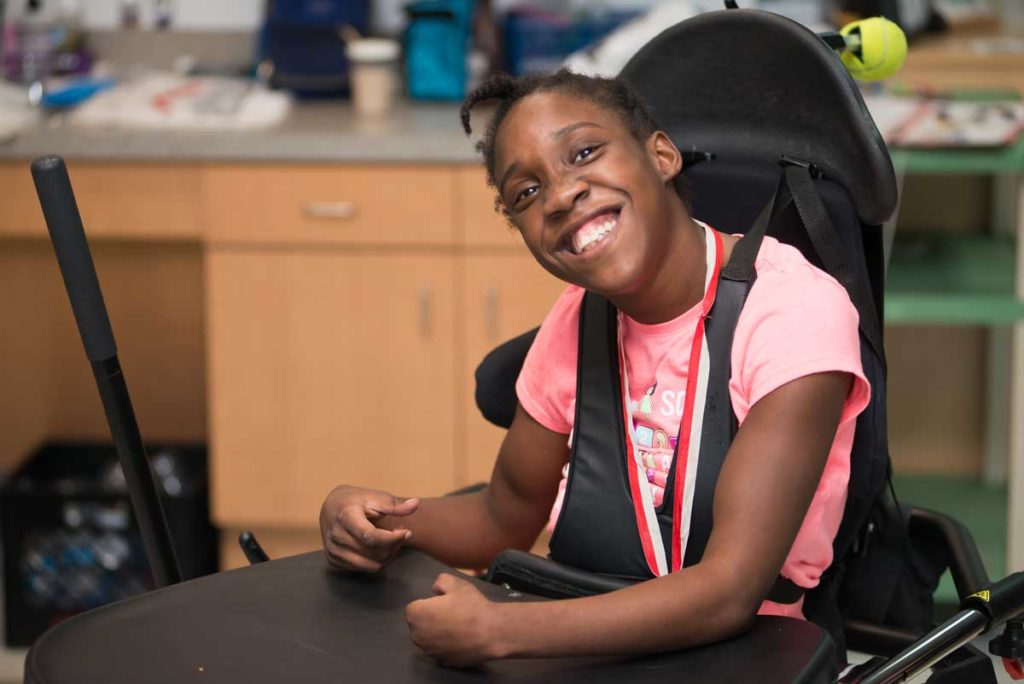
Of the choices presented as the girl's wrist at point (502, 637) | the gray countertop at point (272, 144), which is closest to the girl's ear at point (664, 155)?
the girl's wrist at point (502, 637)

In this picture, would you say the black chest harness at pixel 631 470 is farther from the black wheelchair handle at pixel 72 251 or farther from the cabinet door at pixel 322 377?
the cabinet door at pixel 322 377

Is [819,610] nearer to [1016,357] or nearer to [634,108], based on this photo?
[634,108]

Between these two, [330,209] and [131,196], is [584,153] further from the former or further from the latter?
[131,196]

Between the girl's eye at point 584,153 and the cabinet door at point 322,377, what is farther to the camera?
the cabinet door at point 322,377

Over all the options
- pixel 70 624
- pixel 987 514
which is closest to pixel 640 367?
pixel 70 624

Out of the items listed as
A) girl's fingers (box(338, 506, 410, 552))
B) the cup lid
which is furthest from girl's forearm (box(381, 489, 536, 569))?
the cup lid

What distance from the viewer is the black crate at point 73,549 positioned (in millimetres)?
3020

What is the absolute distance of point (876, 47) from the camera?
158 cm

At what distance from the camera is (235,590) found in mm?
1331

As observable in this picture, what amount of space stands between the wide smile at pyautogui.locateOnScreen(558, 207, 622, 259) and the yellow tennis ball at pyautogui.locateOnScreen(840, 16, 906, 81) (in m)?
0.40

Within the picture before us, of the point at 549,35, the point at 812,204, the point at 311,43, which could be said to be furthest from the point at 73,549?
the point at 812,204

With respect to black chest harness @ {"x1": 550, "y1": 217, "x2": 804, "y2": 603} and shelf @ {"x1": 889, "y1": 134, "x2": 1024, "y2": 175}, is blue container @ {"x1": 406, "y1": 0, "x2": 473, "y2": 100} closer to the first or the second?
shelf @ {"x1": 889, "y1": 134, "x2": 1024, "y2": 175}

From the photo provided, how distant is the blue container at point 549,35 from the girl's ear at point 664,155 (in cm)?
169

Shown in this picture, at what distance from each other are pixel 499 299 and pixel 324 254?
1.11 feet
